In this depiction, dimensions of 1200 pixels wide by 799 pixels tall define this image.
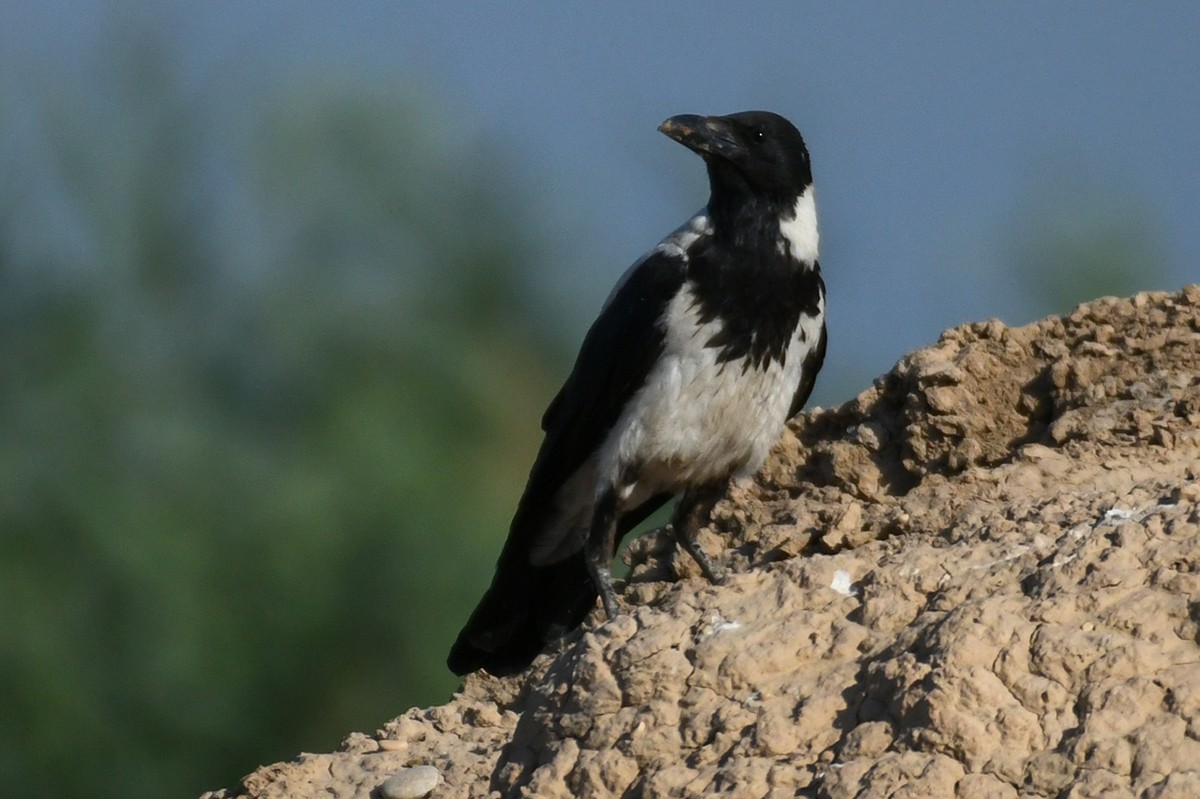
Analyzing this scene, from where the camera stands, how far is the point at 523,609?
290 inches

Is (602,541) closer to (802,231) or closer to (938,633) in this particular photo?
(802,231)

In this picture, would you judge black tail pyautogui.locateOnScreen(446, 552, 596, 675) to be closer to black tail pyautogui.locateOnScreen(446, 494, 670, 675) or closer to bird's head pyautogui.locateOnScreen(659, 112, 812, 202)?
black tail pyautogui.locateOnScreen(446, 494, 670, 675)

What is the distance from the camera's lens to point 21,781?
14.4 meters

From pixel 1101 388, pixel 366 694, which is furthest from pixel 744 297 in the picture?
pixel 366 694

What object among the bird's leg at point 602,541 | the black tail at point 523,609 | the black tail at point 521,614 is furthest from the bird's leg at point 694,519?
the black tail at point 521,614

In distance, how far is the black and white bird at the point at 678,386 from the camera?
7.16 meters

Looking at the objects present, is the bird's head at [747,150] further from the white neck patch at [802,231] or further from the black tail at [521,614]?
the black tail at [521,614]

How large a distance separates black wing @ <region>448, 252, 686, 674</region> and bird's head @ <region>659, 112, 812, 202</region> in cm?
48

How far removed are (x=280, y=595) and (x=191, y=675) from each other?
905 mm

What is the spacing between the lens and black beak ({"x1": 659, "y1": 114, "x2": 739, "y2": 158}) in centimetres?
763

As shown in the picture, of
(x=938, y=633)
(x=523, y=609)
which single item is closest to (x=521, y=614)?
(x=523, y=609)

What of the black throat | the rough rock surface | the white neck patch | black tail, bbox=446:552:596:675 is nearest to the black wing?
black tail, bbox=446:552:596:675

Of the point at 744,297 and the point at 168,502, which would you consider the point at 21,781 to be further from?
the point at 744,297

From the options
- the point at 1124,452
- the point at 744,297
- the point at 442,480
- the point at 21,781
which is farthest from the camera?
the point at 442,480
